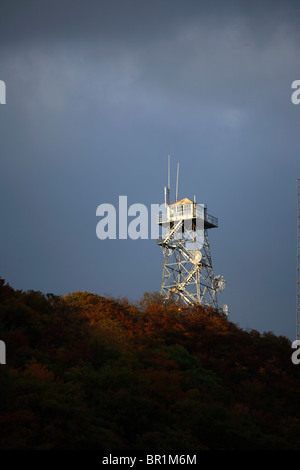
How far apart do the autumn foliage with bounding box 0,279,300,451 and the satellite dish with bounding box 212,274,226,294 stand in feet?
49.7

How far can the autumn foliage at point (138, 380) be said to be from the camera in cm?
2230

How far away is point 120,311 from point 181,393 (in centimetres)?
1356

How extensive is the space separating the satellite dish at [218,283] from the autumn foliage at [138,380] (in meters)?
15.2

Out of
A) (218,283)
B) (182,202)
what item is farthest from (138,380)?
(182,202)

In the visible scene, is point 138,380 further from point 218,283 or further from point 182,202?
point 182,202

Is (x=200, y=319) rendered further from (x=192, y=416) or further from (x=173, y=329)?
(x=192, y=416)

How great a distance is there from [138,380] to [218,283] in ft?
96.6

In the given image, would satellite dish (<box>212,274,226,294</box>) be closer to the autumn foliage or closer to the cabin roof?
the cabin roof

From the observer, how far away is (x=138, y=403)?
24250 mm

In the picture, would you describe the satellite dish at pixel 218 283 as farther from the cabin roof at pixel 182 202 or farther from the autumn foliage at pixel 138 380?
the autumn foliage at pixel 138 380

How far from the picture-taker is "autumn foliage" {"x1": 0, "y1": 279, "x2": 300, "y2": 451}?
22297mm

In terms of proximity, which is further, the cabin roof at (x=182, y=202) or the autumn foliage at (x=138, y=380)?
the cabin roof at (x=182, y=202)

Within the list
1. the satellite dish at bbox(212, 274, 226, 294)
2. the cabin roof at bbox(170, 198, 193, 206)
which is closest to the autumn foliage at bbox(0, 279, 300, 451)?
the satellite dish at bbox(212, 274, 226, 294)

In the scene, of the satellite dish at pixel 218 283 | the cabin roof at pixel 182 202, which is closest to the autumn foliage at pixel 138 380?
the satellite dish at pixel 218 283
